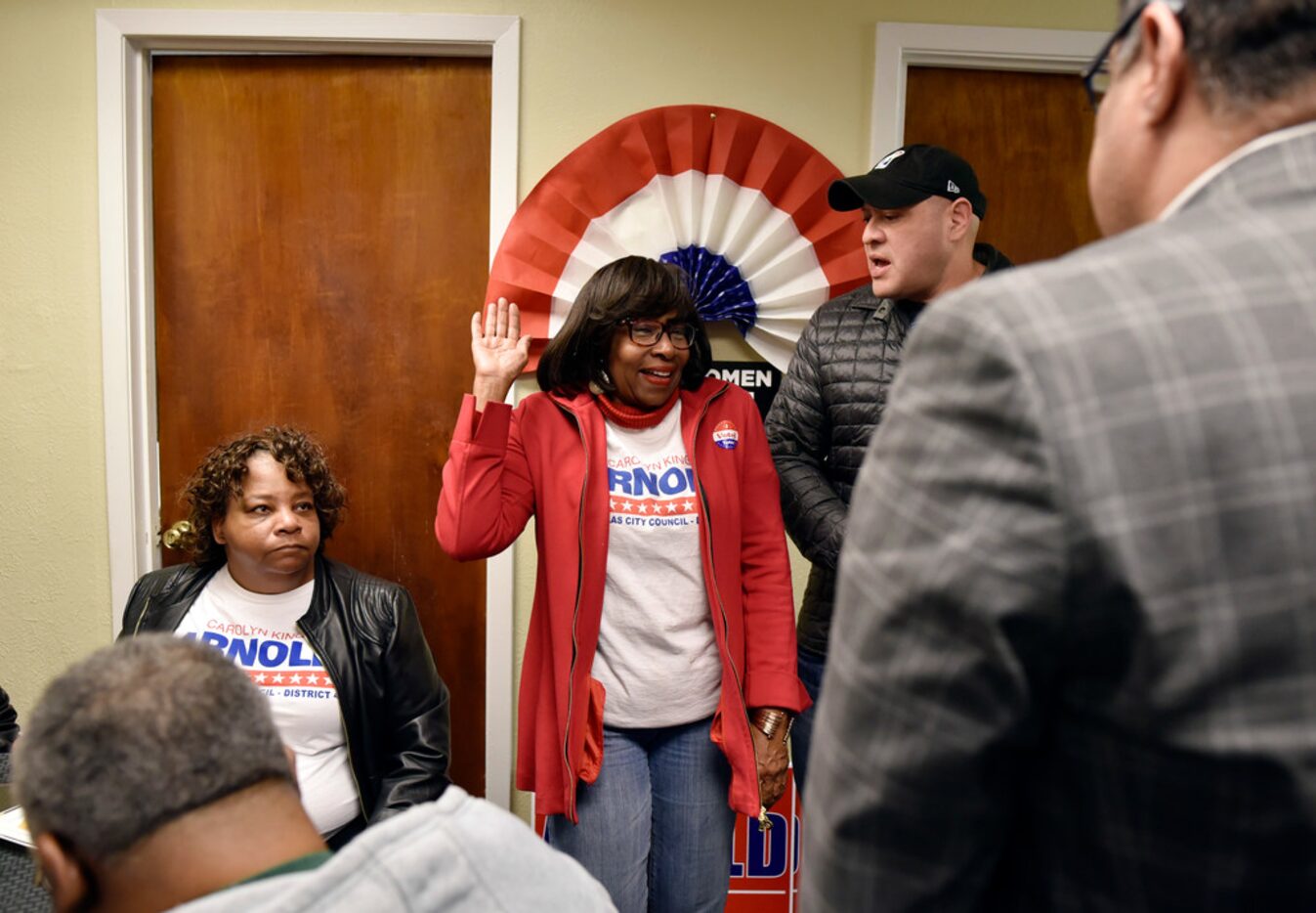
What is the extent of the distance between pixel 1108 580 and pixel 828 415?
55.7 inches

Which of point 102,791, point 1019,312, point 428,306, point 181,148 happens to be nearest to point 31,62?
point 181,148

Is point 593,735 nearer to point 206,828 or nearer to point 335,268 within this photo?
point 206,828

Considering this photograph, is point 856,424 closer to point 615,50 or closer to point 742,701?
point 742,701

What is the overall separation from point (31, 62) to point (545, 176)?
1244mm

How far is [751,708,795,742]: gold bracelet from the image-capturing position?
1.78m

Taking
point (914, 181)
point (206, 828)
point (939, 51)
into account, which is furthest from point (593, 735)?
point (939, 51)

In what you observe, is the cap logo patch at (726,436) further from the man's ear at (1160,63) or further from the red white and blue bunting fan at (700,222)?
the man's ear at (1160,63)

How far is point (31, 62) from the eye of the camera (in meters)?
2.38

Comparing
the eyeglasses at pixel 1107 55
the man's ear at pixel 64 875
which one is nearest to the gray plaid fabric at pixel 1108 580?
the eyeglasses at pixel 1107 55

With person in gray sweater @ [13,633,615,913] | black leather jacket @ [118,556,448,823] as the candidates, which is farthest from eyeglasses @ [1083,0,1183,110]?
black leather jacket @ [118,556,448,823]

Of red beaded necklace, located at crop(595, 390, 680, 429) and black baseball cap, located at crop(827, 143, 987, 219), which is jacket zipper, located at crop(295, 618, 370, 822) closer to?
red beaded necklace, located at crop(595, 390, 680, 429)

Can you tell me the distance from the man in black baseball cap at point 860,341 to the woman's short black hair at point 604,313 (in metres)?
0.28

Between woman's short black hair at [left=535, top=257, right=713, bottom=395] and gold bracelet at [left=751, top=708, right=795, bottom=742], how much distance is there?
0.64 meters

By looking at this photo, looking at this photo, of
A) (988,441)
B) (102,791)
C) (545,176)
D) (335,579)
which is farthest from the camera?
(545,176)
